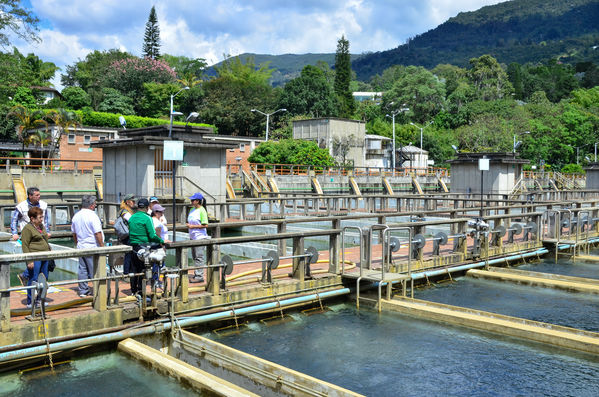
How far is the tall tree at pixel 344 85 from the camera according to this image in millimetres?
99894

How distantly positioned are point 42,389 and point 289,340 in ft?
12.5

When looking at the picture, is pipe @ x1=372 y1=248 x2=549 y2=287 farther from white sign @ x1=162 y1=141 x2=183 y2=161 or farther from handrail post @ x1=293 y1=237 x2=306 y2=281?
white sign @ x1=162 y1=141 x2=183 y2=161

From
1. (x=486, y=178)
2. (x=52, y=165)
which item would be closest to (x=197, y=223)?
(x=486, y=178)

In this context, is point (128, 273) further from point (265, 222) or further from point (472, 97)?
point (472, 97)

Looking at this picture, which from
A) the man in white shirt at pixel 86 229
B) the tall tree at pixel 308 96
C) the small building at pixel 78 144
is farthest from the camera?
the tall tree at pixel 308 96

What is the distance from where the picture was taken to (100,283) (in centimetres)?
842

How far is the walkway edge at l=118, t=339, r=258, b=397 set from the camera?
22.3 feet

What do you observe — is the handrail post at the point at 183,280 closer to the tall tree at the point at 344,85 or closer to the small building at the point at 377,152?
the small building at the point at 377,152

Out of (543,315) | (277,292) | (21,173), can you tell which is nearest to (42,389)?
(277,292)

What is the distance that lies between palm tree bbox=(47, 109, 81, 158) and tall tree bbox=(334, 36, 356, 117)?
49.5m

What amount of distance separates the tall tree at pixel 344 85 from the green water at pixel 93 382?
89.7m

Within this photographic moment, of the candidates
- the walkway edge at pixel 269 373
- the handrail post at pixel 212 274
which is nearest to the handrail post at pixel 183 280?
the handrail post at pixel 212 274

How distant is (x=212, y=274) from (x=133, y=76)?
7164cm

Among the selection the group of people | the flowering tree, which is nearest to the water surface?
the group of people
